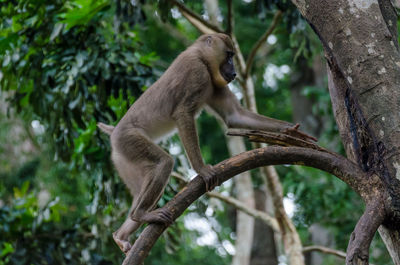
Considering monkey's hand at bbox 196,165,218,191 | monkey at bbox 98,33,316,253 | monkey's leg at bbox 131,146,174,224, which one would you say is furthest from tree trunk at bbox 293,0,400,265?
monkey's leg at bbox 131,146,174,224

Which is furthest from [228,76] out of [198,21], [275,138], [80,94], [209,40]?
[198,21]

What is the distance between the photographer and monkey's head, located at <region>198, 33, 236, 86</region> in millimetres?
5227

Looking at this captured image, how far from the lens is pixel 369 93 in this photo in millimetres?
3299

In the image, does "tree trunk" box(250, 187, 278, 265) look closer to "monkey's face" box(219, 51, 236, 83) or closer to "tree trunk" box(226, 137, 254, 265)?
"tree trunk" box(226, 137, 254, 265)

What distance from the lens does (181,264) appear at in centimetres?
1273

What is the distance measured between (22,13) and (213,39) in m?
2.71

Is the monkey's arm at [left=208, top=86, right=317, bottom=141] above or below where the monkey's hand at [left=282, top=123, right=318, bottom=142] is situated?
below

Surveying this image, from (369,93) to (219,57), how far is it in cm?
226

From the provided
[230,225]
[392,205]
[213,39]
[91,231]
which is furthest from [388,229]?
[230,225]

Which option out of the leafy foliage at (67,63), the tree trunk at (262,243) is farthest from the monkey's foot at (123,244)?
the tree trunk at (262,243)

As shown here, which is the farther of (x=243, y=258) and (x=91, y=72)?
(x=243, y=258)

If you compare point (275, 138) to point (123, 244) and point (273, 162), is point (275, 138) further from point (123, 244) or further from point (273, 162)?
point (123, 244)

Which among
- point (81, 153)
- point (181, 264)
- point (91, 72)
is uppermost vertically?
point (91, 72)

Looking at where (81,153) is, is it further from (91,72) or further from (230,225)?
(230,225)
